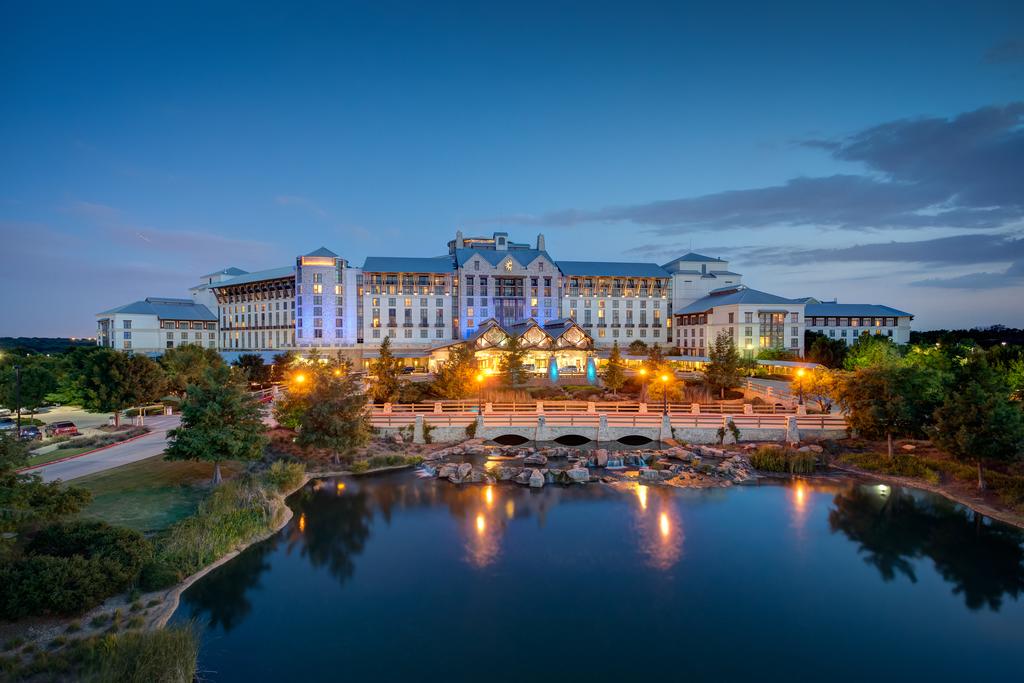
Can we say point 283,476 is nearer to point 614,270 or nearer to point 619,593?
point 619,593

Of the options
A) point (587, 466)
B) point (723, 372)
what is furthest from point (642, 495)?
point (723, 372)

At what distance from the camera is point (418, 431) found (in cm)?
3722

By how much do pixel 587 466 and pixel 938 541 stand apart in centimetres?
1724

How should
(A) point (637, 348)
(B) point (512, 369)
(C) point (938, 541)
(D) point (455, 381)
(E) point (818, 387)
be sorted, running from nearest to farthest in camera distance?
(C) point (938, 541) < (E) point (818, 387) < (D) point (455, 381) < (B) point (512, 369) < (A) point (637, 348)

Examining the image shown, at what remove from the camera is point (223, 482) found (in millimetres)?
24828

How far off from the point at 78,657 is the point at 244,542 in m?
8.44

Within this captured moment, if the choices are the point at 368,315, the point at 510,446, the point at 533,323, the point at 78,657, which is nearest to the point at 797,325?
the point at 533,323

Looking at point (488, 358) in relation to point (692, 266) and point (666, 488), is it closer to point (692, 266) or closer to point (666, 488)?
point (666, 488)

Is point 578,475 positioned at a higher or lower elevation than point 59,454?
lower


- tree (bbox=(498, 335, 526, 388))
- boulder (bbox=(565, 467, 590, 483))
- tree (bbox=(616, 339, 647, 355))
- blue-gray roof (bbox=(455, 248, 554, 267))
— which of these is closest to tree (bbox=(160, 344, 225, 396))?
tree (bbox=(498, 335, 526, 388))

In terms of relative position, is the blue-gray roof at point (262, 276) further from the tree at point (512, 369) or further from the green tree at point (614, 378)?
the green tree at point (614, 378)

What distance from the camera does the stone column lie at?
3709 centimetres

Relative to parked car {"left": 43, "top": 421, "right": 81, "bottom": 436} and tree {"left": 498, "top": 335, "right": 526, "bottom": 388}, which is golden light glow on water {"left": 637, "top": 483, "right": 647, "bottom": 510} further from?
parked car {"left": 43, "top": 421, "right": 81, "bottom": 436}

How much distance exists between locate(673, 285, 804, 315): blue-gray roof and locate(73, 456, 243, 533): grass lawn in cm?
6800
